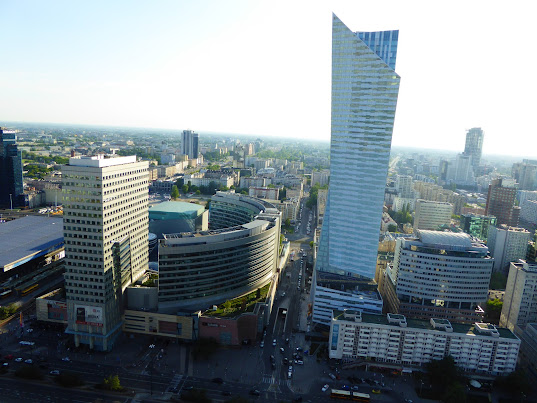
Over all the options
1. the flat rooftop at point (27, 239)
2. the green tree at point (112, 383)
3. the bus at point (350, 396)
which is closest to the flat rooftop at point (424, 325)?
the bus at point (350, 396)

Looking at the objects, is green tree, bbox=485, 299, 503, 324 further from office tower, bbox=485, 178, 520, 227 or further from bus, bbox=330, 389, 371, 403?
office tower, bbox=485, 178, 520, 227

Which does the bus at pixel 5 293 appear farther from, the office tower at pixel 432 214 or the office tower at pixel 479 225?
the office tower at pixel 479 225

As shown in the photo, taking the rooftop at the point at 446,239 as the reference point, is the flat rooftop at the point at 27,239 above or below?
below

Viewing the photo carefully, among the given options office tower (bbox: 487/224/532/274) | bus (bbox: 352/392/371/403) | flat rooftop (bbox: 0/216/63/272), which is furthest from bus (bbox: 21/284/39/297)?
office tower (bbox: 487/224/532/274)

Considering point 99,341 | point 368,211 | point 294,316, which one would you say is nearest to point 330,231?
point 368,211

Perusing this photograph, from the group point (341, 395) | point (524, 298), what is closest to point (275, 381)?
point (341, 395)

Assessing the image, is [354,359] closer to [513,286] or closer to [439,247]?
[439,247]
